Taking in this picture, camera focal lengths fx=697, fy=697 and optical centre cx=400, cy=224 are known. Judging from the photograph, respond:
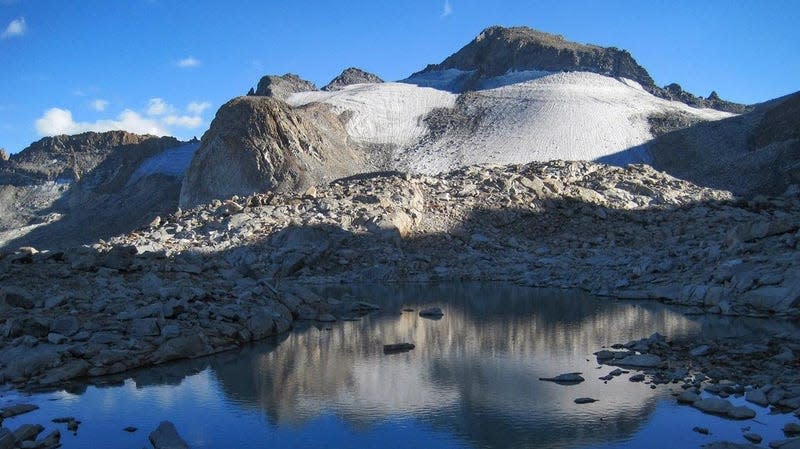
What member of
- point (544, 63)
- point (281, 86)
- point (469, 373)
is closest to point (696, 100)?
point (544, 63)

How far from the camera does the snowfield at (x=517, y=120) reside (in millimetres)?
55000

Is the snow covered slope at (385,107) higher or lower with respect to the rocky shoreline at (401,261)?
higher

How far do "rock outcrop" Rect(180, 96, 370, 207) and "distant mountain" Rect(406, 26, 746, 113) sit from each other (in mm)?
31579

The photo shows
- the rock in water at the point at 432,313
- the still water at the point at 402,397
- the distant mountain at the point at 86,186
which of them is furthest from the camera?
the distant mountain at the point at 86,186

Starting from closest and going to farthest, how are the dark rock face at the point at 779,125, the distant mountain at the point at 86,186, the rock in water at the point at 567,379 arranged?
the rock in water at the point at 567,379 < the dark rock face at the point at 779,125 < the distant mountain at the point at 86,186

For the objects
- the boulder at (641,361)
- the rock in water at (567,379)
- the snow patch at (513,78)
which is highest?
the snow patch at (513,78)

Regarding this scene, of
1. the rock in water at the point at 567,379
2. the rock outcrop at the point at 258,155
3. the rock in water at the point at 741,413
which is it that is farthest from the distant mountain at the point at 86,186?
the rock in water at the point at 741,413

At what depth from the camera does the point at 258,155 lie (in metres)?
47.8

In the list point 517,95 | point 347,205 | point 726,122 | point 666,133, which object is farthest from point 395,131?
point 347,205

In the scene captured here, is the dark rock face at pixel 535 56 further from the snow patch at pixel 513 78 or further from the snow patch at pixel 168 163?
the snow patch at pixel 168 163

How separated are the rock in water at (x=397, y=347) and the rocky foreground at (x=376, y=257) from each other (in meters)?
2.95

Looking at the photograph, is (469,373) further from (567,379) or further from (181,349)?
(181,349)

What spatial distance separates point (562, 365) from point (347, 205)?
20.2 meters

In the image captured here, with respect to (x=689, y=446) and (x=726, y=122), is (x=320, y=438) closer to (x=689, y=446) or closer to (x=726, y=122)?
(x=689, y=446)
